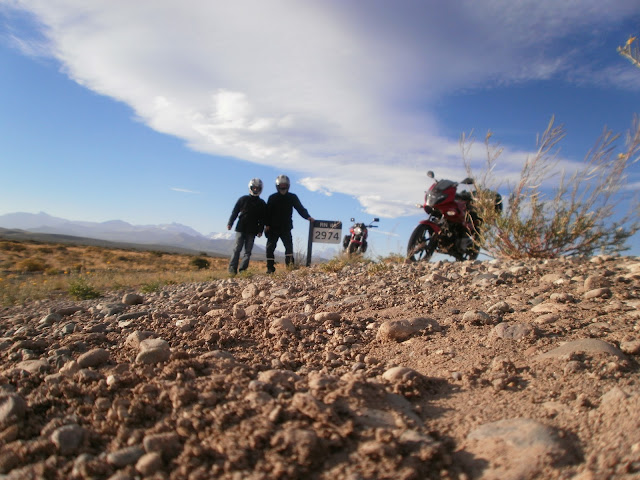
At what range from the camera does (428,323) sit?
2.79m

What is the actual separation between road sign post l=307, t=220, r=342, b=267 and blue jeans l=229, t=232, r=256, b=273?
1.53m

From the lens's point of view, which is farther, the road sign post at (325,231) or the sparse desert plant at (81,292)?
the road sign post at (325,231)

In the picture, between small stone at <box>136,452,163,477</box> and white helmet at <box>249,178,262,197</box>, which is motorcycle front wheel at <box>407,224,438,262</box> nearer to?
white helmet at <box>249,178,262,197</box>

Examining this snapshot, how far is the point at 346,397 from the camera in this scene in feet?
5.41

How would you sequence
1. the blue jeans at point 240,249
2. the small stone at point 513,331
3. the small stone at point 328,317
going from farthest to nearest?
the blue jeans at point 240,249 < the small stone at point 328,317 < the small stone at point 513,331

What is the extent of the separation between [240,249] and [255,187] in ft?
4.62

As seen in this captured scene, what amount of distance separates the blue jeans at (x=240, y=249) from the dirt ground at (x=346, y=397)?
222 inches

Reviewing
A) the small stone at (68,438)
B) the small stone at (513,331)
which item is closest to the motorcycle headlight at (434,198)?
the small stone at (513,331)

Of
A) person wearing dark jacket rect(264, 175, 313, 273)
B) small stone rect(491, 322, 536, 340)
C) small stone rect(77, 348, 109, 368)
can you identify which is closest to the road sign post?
person wearing dark jacket rect(264, 175, 313, 273)

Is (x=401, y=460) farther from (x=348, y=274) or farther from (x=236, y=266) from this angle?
(x=236, y=266)

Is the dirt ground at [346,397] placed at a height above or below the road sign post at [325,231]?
below

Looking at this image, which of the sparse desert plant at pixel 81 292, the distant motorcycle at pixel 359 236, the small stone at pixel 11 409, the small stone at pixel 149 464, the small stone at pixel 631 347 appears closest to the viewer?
the small stone at pixel 149 464

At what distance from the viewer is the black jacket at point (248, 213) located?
8.95 m

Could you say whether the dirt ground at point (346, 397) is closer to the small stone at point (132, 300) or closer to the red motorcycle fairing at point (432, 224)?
the small stone at point (132, 300)
